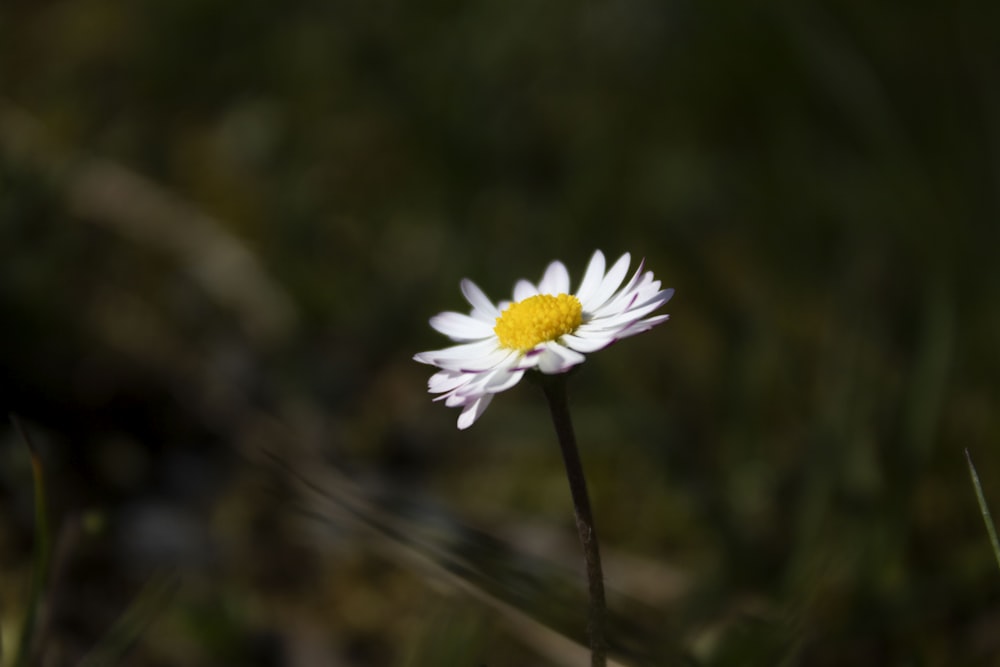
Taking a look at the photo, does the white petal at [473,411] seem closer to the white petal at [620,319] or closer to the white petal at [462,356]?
the white petal at [462,356]

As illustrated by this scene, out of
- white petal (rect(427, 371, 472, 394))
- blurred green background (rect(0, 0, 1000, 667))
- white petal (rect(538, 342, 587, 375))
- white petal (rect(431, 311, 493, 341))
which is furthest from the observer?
blurred green background (rect(0, 0, 1000, 667))

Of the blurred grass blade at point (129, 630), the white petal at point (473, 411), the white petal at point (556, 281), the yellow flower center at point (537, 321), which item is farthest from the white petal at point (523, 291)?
the blurred grass blade at point (129, 630)

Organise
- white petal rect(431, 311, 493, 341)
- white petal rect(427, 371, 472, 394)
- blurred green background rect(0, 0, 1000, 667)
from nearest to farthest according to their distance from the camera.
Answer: white petal rect(427, 371, 472, 394) → white petal rect(431, 311, 493, 341) → blurred green background rect(0, 0, 1000, 667)

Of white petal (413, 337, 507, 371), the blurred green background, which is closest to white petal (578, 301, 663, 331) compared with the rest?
white petal (413, 337, 507, 371)

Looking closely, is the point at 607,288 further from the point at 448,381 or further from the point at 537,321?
the point at 448,381

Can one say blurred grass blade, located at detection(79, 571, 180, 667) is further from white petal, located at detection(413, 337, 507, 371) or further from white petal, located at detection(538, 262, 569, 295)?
white petal, located at detection(538, 262, 569, 295)

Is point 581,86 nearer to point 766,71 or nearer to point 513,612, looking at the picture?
point 766,71

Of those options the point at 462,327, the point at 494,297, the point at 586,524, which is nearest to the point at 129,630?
the point at 462,327
